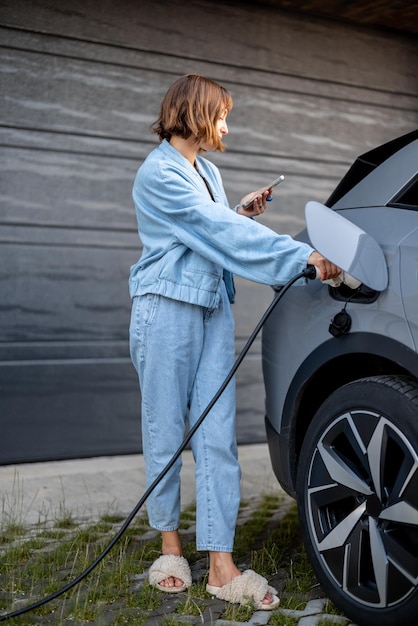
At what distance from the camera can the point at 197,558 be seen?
3.40 meters

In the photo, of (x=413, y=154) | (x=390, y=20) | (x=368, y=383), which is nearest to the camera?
(x=368, y=383)

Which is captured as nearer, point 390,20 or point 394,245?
point 394,245

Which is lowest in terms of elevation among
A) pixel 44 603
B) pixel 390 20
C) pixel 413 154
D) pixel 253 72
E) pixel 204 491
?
pixel 44 603

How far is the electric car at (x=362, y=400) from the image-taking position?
2521 mm

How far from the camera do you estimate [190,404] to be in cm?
317

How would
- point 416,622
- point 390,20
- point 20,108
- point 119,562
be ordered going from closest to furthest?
point 416,622
point 119,562
point 20,108
point 390,20

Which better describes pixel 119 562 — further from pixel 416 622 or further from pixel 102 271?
pixel 102 271

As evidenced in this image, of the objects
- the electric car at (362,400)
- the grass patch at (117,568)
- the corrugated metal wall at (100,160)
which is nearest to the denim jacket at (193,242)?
the electric car at (362,400)

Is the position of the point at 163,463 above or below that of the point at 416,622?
above

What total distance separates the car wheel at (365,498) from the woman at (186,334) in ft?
1.08

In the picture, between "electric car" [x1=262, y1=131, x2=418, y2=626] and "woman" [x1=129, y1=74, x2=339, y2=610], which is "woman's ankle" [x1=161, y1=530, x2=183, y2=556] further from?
"electric car" [x1=262, y1=131, x2=418, y2=626]

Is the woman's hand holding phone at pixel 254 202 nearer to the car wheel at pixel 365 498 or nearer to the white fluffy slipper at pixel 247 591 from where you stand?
the car wheel at pixel 365 498

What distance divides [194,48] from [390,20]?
1.30 m

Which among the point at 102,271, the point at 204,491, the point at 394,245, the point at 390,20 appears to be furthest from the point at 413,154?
the point at 390,20
